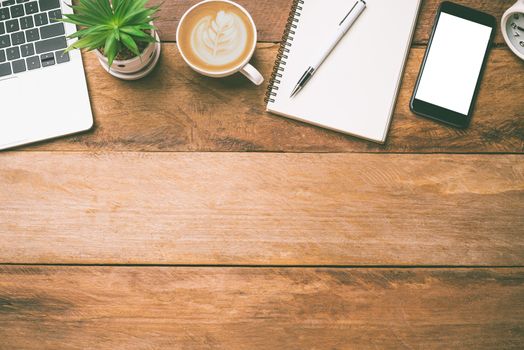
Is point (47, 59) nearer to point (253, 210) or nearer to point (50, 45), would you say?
point (50, 45)

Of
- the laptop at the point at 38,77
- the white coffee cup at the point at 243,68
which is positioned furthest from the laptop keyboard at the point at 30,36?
the white coffee cup at the point at 243,68

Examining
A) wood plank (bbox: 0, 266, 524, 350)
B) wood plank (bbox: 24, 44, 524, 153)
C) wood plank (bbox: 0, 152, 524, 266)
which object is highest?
wood plank (bbox: 24, 44, 524, 153)

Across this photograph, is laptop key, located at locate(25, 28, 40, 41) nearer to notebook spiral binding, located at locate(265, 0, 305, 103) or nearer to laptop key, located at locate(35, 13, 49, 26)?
laptop key, located at locate(35, 13, 49, 26)

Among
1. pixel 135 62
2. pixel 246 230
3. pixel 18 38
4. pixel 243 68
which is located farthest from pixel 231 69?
pixel 18 38

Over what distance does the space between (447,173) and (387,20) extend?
30cm

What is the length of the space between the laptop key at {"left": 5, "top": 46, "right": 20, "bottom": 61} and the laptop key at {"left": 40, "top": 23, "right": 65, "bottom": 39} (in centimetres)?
5

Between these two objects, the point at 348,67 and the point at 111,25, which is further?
the point at 348,67

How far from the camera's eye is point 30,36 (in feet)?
2.46

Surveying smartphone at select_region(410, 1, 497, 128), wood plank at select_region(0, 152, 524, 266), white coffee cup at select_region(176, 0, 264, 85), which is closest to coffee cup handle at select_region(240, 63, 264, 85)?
white coffee cup at select_region(176, 0, 264, 85)

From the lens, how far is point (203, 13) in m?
0.73

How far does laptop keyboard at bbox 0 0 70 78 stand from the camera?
748mm

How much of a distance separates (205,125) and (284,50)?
0.64 feet

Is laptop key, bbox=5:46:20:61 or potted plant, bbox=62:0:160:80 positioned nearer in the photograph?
potted plant, bbox=62:0:160:80

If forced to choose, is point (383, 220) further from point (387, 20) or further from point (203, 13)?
point (203, 13)
